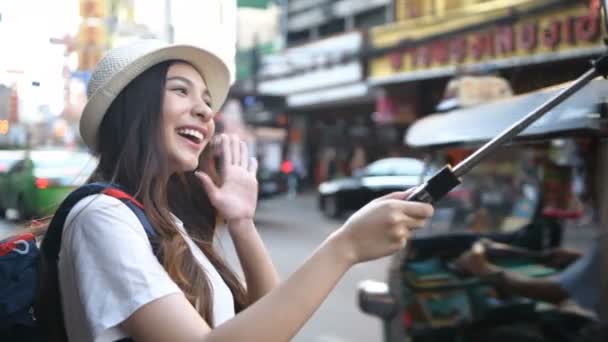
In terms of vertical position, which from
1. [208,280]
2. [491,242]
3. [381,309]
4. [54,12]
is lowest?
[381,309]

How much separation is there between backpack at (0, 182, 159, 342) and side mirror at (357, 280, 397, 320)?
76.9 inches

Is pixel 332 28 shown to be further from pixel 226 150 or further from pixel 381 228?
pixel 381 228

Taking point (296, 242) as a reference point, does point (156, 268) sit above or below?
above

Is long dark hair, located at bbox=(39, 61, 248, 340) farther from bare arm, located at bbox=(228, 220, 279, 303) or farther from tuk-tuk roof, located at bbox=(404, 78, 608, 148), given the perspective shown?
tuk-tuk roof, located at bbox=(404, 78, 608, 148)

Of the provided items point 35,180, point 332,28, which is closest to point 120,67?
point 35,180

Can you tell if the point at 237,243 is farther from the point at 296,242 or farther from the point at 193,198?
→ the point at 296,242

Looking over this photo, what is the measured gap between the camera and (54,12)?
1749mm

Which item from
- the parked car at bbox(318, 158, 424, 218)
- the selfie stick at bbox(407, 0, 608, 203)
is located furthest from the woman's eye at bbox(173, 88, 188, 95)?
the parked car at bbox(318, 158, 424, 218)

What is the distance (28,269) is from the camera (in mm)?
1329

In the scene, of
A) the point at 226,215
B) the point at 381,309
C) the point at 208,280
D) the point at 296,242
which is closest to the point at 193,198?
the point at 226,215

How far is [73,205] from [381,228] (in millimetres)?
559

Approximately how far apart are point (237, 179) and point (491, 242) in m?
2.25

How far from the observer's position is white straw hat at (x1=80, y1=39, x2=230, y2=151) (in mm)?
1414

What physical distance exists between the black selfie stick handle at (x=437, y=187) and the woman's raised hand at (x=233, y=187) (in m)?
0.44
